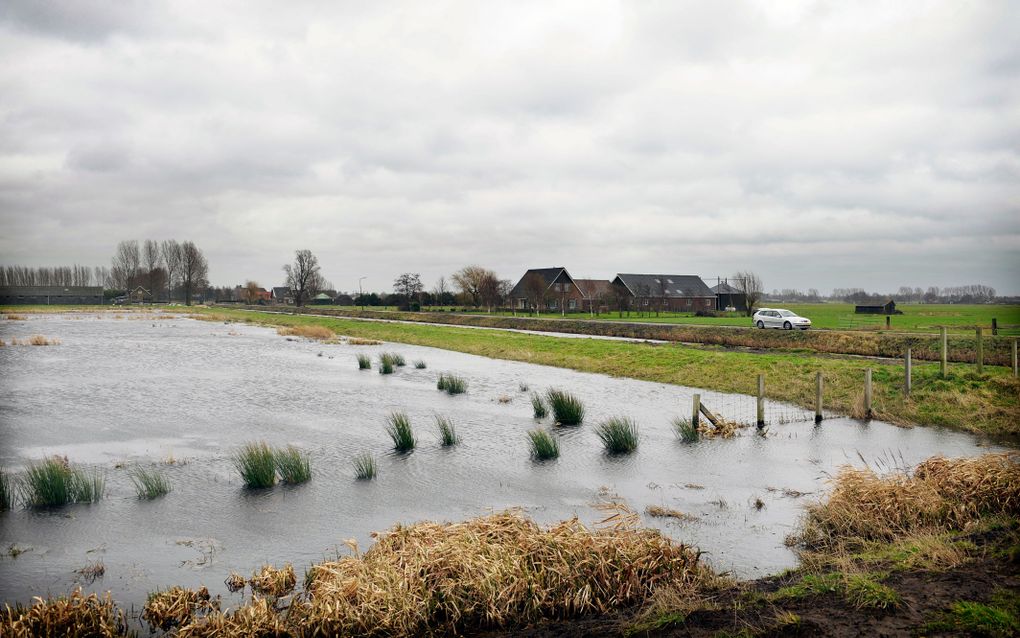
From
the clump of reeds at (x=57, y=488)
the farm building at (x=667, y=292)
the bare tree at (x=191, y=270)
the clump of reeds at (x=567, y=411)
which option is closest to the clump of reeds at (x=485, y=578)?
the clump of reeds at (x=57, y=488)

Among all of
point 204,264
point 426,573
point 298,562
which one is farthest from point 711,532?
point 204,264

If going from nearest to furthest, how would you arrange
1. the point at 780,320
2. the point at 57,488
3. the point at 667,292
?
the point at 57,488
the point at 780,320
the point at 667,292

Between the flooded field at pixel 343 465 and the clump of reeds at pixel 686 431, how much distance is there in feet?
1.19

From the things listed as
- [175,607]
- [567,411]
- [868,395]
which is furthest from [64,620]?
[868,395]

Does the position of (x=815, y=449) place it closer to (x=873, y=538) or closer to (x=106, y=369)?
(x=873, y=538)

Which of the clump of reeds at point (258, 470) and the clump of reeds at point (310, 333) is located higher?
the clump of reeds at point (310, 333)

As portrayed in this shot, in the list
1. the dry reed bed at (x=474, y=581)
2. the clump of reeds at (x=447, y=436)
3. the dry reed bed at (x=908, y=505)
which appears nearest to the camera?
the dry reed bed at (x=474, y=581)

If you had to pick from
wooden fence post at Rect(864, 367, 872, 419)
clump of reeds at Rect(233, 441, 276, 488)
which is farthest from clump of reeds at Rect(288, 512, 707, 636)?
wooden fence post at Rect(864, 367, 872, 419)

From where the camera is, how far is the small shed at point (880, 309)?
66.9m

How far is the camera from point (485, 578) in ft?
27.5

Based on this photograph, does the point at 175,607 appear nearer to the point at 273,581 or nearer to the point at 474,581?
the point at 273,581

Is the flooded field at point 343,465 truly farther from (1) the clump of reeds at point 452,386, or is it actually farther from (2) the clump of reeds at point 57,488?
(1) the clump of reeds at point 452,386

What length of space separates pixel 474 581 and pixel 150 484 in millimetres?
8418

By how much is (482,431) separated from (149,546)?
10.4 m
